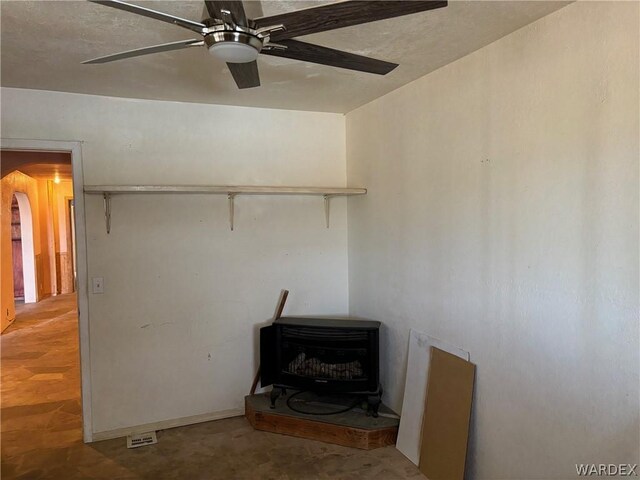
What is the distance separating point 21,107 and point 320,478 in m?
2.97

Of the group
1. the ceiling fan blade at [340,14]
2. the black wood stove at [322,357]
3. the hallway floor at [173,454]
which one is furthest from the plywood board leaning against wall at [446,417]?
the ceiling fan blade at [340,14]

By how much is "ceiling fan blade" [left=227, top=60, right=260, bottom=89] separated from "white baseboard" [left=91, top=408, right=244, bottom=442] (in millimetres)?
2503

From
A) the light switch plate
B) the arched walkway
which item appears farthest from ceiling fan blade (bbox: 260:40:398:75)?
the arched walkway

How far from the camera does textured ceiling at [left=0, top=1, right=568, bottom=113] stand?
1767 millimetres

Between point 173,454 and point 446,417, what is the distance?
69.6 inches

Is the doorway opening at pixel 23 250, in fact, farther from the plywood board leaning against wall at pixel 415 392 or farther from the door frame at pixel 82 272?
the plywood board leaning against wall at pixel 415 392

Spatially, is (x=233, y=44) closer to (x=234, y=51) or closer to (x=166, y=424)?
(x=234, y=51)

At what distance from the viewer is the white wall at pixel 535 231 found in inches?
63.3

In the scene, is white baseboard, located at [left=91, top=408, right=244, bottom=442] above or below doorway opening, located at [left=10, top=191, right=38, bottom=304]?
below

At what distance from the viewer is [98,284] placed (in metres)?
3.01

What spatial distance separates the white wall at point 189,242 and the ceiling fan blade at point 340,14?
1980 millimetres

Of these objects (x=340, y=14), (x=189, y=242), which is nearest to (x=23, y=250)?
(x=189, y=242)

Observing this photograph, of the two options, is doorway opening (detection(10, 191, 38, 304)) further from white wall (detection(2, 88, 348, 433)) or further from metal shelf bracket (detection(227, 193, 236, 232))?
metal shelf bracket (detection(227, 193, 236, 232))

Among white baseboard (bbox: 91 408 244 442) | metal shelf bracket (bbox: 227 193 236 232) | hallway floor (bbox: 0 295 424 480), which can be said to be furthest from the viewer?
metal shelf bracket (bbox: 227 193 236 232)
